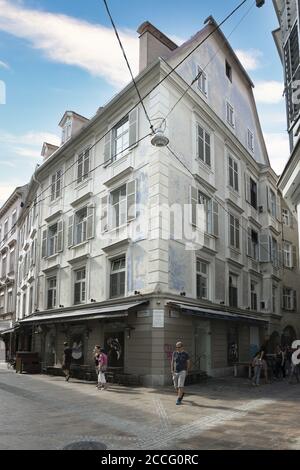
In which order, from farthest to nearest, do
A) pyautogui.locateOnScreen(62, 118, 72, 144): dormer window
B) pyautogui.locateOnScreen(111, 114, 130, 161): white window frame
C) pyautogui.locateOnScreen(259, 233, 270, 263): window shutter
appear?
pyautogui.locateOnScreen(259, 233, 270, 263): window shutter < pyautogui.locateOnScreen(62, 118, 72, 144): dormer window < pyautogui.locateOnScreen(111, 114, 130, 161): white window frame

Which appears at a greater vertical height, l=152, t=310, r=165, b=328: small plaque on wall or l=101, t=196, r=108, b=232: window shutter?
l=101, t=196, r=108, b=232: window shutter

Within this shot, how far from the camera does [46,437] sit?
7.88 m

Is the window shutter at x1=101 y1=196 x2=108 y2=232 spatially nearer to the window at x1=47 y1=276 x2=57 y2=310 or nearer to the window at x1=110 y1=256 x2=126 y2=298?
the window at x1=110 y1=256 x2=126 y2=298

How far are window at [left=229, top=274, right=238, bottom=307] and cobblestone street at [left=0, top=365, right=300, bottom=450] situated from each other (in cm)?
758

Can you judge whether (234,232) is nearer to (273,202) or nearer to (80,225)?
(273,202)

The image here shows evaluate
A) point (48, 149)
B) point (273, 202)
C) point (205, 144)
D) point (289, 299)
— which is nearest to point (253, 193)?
point (273, 202)

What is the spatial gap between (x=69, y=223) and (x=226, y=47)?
13.6 m

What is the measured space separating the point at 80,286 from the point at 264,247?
39.7 ft

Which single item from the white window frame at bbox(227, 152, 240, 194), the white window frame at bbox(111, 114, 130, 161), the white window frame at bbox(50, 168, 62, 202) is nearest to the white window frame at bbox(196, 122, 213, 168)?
the white window frame at bbox(227, 152, 240, 194)

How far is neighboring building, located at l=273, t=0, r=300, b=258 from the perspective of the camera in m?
7.81

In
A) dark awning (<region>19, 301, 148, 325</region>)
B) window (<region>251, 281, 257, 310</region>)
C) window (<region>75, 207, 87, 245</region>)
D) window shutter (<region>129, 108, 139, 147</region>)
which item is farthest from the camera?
window (<region>251, 281, 257, 310</region>)

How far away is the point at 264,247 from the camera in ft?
91.5

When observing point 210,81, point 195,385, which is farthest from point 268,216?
point 195,385
